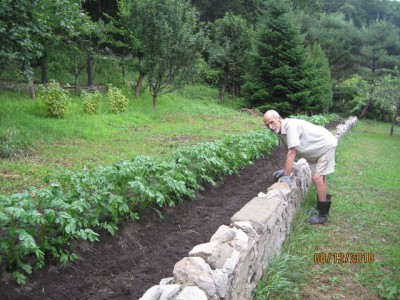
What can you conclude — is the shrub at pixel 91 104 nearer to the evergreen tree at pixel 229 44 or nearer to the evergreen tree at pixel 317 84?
the evergreen tree at pixel 317 84

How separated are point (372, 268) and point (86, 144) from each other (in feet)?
20.5

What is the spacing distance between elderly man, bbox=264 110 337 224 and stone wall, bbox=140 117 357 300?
0.61 meters

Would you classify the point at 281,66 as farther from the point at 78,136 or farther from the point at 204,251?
the point at 204,251

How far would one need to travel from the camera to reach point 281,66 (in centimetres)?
1945

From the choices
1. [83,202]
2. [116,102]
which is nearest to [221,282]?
[83,202]

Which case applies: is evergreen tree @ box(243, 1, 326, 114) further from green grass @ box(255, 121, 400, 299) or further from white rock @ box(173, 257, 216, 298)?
white rock @ box(173, 257, 216, 298)

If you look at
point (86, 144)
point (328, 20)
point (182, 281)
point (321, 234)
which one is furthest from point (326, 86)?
point (182, 281)

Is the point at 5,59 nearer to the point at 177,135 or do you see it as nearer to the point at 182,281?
the point at 177,135

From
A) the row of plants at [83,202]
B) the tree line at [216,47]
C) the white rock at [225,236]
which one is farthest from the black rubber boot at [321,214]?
the tree line at [216,47]

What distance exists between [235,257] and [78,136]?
7.13 metres

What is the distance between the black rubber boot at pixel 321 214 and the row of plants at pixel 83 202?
4.71 ft

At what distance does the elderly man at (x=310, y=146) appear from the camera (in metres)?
4.69

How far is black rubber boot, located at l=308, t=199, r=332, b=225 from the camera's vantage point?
5.03 m
